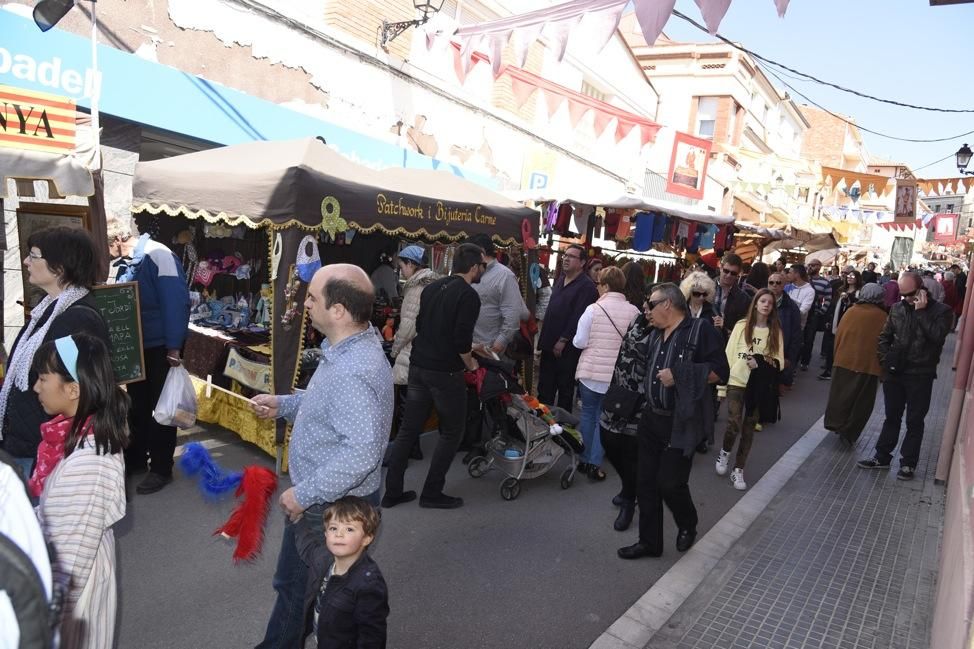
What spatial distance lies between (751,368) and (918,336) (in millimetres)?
1823

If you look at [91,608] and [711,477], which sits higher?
[91,608]

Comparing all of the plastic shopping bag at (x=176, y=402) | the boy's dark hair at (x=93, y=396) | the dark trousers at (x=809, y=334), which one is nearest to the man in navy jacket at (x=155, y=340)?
the plastic shopping bag at (x=176, y=402)

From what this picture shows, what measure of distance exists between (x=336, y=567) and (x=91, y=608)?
76 cm

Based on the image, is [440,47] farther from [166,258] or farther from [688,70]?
[688,70]

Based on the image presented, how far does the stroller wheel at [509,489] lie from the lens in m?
5.30

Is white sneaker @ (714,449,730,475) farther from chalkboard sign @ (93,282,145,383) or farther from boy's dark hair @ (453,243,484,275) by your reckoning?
Answer: chalkboard sign @ (93,282,145,383)

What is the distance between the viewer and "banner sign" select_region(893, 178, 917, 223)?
66.0 feet

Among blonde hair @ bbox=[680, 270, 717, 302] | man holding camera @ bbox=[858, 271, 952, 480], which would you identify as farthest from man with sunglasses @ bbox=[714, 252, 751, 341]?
blonde hair @ bbox=[680, 270, 717, 302]

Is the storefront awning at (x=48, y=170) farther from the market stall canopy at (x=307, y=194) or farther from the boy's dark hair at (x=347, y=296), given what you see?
the boy's dark hair at (x=347, y=296)

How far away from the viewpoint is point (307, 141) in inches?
→ 239

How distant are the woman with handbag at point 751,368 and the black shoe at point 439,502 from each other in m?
2.69

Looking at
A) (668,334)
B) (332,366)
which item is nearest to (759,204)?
(668,334)

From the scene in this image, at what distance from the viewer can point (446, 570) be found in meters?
4.08

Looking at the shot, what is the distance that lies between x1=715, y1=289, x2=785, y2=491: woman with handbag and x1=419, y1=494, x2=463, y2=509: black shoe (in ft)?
Answer: 8.81
